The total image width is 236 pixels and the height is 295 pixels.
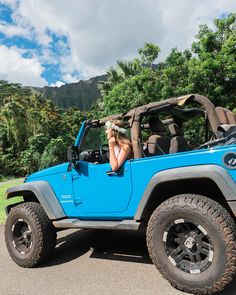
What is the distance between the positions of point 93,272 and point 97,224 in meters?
0.59

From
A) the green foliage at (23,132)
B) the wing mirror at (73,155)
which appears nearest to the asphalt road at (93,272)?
the wing mirror at (73,155)

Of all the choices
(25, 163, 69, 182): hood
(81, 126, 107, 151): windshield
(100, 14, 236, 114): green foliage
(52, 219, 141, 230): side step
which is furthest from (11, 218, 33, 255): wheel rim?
(100, 14, 236, 114): green foliage

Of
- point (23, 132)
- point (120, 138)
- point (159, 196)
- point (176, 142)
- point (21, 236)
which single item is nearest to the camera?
point (159, 196)

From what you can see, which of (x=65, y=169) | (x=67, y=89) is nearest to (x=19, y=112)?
(x=65, y=169)

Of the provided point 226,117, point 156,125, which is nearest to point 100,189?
point 156,125

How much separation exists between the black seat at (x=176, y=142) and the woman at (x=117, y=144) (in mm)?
508

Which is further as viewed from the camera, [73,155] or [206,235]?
[73,155]

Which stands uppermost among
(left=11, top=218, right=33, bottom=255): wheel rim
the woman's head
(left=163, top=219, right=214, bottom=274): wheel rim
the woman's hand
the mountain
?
the mountain

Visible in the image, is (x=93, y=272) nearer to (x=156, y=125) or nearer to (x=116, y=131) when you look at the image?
(x=116, y=131)

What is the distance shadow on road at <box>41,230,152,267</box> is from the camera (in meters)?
4.57

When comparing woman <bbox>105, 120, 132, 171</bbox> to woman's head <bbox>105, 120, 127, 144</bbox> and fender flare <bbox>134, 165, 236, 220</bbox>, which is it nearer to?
woman's head <bbox>105, 120, 127, 144</bbox>

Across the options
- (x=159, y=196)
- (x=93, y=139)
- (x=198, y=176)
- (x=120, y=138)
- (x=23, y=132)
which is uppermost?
(x=23, y=132)

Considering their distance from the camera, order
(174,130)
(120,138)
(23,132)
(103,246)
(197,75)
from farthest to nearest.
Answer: (23,132) → (197,75) → (103,246) → (174,130) → (120,138)

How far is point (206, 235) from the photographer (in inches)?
124
